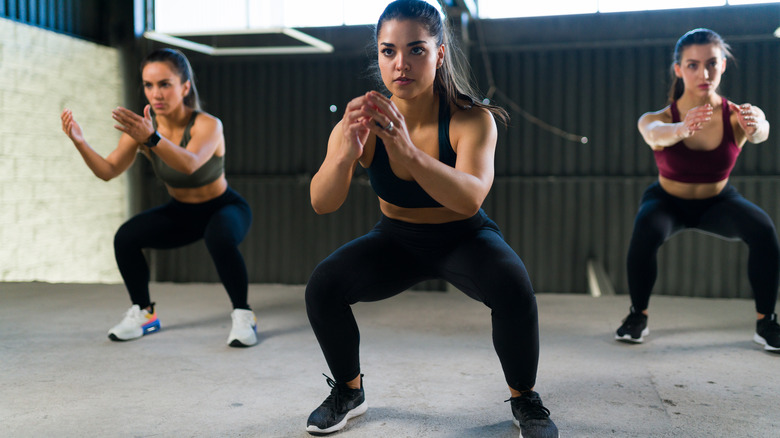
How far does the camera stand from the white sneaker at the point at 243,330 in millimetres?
3221

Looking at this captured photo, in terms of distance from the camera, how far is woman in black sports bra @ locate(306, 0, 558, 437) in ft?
6.08

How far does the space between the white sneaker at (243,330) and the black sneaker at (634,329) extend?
183 cm

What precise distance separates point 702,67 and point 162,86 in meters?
2.60

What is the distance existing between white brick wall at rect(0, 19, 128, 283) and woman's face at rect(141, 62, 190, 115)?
8.94 ft

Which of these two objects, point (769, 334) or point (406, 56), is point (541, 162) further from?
point (406, 56)

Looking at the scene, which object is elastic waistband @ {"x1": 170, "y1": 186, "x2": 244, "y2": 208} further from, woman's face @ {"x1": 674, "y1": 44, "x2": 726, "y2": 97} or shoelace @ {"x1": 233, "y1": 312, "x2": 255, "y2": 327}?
woman's face @ {"x1": 674, "y1": 44, "x2": 726, "y2": 97}

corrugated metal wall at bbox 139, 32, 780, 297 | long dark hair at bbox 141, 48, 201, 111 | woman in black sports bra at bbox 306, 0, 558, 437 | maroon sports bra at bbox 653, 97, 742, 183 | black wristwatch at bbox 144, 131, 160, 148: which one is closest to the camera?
woman in black sports bra at bbox 306, 0, 558, 437

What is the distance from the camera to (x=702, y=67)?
121 inches

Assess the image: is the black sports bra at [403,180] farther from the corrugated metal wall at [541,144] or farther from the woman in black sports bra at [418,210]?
the corrugated metal wall at [541,144]

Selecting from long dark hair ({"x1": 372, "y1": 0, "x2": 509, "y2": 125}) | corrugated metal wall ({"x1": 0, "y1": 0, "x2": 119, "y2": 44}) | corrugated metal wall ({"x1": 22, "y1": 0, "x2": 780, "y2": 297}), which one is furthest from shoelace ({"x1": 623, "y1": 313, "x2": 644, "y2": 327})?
corrugated metal wall ({"x1": 0, "y1": 0, "x2": 119, "y2": 44})

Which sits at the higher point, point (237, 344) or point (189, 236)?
point (189, 236)

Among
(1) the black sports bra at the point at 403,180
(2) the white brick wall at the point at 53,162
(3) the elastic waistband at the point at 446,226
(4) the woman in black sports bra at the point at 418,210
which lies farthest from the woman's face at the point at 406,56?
(2) the white brick wall at the point at 53,162

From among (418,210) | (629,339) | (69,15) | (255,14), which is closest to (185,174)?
(418,210)

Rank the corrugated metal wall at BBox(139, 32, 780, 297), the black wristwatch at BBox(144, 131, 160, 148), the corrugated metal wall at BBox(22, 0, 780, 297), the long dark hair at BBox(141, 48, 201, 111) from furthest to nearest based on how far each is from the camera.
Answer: the corrugated metal wall at BBox(139, 32, 780, 297), the corrugated metal wall at BBox(22, 0, 780, 297), the long dark hair at BBox(141, 48, 201, 111), the black wristwatch at BBox(144, 131, 160, 148)
